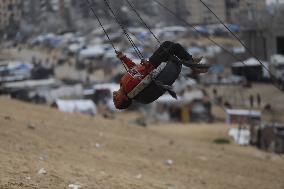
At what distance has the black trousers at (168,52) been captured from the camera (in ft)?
20.8

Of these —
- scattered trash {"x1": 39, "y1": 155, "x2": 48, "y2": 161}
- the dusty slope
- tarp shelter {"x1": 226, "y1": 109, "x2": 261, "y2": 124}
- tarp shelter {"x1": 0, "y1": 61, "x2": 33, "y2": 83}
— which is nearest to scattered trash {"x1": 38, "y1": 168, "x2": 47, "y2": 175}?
the dusty slope

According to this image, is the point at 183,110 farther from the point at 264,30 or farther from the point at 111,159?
the point at 264,30

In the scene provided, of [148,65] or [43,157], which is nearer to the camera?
[148,65]

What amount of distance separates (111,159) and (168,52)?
6710mm

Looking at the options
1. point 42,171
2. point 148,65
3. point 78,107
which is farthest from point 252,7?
point 148,65

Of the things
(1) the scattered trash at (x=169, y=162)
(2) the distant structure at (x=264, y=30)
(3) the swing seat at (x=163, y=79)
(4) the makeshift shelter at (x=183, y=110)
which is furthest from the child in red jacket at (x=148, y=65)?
(2) the distant structure at (x=264, y=30)

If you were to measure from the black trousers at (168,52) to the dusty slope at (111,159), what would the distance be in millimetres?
2638

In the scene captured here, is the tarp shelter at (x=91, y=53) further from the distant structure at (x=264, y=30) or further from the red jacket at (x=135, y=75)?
the red jacket at (x=135, y=75)

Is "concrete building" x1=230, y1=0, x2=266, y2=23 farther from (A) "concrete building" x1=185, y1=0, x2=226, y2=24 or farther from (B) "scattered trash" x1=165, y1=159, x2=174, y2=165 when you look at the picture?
(B) "scattered trash" x1=165, y1=159, x2=174, y2=165

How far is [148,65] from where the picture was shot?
646cm

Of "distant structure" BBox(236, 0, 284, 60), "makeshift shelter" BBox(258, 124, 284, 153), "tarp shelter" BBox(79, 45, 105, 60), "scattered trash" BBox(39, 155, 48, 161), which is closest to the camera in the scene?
"scattered trash" BBox(39, 155, 48, 161)

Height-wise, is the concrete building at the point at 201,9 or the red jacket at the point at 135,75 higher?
the concrete building at the point at 201,9

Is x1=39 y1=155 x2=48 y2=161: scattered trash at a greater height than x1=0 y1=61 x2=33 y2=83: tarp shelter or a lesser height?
greater

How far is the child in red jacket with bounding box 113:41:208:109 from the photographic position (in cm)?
634
